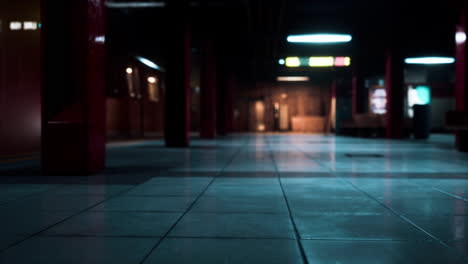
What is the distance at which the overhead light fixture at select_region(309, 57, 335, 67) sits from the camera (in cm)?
2478

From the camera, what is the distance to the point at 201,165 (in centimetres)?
898

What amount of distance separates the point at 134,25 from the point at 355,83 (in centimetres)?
1892

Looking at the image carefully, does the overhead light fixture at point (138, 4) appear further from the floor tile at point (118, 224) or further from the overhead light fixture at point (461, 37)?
the floor tile at point (118, 224)

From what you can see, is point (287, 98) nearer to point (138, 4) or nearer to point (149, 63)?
point (149, 63)

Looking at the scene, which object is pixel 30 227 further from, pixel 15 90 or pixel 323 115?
pixel 323 115

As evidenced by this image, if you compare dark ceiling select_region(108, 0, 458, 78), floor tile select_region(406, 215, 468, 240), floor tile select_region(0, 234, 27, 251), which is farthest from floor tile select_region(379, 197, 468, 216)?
dark ceiling select_region(108, 0, 458, 78)

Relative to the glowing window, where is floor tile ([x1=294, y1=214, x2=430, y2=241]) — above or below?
below

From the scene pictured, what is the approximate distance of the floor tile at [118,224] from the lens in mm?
3406

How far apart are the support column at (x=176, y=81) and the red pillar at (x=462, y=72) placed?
364 inches

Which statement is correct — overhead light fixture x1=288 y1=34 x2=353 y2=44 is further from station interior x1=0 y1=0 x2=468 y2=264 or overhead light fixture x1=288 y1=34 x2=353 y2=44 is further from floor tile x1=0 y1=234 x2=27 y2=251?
floor tile x1=0 y1=234 x2=27 y2=251

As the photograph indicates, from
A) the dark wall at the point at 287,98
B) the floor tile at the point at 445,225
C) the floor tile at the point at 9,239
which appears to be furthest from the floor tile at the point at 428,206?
the dark wall at the point at 287,98

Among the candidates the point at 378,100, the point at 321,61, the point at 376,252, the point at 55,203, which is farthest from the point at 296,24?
the point at 378,100

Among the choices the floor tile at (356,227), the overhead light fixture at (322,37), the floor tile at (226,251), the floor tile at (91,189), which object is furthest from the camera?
the overhead light fixture at (322,37)

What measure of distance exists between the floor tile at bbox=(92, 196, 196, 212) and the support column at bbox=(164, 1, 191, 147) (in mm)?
11227
